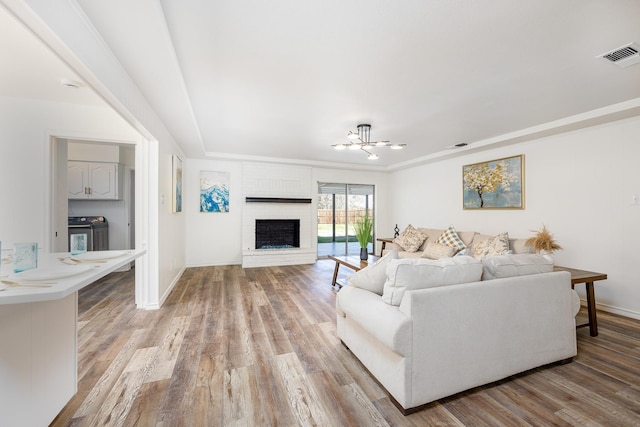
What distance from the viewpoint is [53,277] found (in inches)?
41.8

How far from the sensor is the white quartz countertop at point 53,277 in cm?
88

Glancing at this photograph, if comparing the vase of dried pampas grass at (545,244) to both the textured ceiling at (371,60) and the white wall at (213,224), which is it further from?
the white wall at (213,224)

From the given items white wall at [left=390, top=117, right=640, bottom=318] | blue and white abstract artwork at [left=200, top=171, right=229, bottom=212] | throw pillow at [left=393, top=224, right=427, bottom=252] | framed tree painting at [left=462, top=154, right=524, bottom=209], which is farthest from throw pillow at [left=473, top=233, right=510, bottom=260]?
blue and white abstract artwork at [left=200, top=171, right=229, bottom=212]

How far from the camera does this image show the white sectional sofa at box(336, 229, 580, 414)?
58.9 inches

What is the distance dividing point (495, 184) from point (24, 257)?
544 cm

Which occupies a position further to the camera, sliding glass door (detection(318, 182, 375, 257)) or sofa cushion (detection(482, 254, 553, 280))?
sliding glass door (detection(318, 182, 375, 257))

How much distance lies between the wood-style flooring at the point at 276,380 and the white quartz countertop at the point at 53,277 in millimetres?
888

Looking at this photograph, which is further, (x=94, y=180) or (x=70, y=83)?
(x=94, y=180)

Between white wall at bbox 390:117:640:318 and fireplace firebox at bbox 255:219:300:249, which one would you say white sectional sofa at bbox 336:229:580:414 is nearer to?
white wall at bbox 390:117:640:318

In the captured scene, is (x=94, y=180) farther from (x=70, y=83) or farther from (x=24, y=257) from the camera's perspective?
(x=24, y=257)

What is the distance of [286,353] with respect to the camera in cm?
216

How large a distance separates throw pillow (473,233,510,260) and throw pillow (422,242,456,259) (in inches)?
13.7

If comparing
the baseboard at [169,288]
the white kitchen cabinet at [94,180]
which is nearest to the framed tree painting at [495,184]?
the baseboard at [169,288]

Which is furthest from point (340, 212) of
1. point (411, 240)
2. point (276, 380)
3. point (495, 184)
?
point (276, 380)
